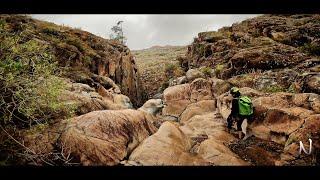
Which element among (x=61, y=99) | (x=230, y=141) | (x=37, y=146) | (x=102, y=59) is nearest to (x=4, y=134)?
(x=37, y=146)

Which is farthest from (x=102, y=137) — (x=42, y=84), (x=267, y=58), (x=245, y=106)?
(x=267, y=58)

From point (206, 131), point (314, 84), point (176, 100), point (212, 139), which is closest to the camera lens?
point (212, 139)

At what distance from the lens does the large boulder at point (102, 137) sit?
9.51 m

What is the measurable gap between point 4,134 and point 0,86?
1427 millimetres

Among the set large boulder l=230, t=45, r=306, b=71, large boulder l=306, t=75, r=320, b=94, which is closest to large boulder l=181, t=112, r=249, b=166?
large boulder l=306, t=75, r=320, b=94

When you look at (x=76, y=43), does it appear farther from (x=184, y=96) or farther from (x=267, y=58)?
(x=267, y=58)

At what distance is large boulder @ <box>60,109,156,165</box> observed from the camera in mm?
9508

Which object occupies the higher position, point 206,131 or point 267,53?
point 267,53

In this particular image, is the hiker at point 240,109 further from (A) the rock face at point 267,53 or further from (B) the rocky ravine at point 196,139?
(A) the rock face at point 267,53

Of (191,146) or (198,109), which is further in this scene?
(198,109)

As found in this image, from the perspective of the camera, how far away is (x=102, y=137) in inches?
396

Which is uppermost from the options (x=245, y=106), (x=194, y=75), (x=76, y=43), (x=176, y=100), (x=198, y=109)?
(x=76, y=43)
